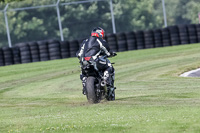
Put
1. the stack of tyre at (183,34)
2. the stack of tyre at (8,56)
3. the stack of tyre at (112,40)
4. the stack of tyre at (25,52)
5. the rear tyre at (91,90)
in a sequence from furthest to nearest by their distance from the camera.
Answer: the stack of tyre at (183,34) < the stack of tyre at (112,40) < the stack of tyre at (25,52) < the stack of tyre at (8,56) < the rear tyre at (91,90)

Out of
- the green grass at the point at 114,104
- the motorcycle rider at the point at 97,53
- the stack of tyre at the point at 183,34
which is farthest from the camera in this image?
the stack of tyre at the point at 183,34

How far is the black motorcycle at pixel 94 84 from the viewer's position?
34.8ft

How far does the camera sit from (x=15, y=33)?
121 ft

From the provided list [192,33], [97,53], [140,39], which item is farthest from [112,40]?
[97,53]

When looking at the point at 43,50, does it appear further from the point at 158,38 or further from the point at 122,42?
the point at 158,38

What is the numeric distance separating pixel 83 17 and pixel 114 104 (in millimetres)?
28232

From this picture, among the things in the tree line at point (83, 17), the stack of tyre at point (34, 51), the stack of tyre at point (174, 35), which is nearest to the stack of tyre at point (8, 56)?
the stack of tyre at point (34, 51)

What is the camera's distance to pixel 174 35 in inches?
1132

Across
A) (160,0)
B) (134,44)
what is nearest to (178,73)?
(134,44)

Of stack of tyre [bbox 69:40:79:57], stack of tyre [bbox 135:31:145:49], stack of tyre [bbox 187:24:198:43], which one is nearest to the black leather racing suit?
stack of tyre [bbox 69:40:79:57]

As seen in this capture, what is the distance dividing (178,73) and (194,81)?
2617mm

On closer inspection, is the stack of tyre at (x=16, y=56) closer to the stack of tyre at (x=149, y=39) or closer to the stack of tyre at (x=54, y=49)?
the stack of tyre at (x=54, y=49)

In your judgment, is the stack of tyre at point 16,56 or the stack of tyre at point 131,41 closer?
the stack of tyre at point 16,56

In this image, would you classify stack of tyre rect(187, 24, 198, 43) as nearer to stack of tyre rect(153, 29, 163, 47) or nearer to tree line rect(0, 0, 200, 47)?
stack of tyre rect(153, 29, 163, 47)
